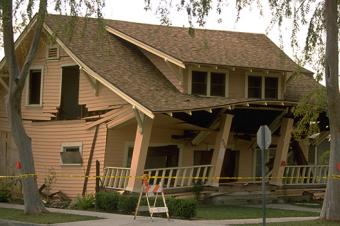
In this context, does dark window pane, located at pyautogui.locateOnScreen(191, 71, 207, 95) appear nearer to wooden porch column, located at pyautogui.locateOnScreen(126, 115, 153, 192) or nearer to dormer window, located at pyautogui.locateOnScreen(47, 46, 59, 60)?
wooden porch column, located at pyautogui.locateOnScreen(126, 115, 153, 192)

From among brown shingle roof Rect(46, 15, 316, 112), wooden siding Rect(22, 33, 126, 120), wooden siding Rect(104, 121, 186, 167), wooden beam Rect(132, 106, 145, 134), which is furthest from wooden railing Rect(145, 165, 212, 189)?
wooden siding Rect(22, 33, 126, 120)

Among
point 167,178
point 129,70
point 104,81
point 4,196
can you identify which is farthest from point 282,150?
point 4,196

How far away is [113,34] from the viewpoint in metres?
27.6

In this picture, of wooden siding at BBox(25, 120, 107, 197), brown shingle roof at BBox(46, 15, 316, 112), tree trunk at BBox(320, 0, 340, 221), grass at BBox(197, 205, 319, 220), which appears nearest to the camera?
tree trunk at BBox(320, 0, 340, 221)

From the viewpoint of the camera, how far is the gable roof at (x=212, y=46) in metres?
25.4

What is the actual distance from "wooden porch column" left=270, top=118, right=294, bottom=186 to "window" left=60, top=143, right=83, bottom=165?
7.63 meters

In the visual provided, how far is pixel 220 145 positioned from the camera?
23.9m

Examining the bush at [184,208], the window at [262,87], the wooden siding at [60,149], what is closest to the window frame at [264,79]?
the window at [262,87]

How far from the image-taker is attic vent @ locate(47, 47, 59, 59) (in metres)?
26.6

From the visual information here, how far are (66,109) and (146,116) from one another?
5430mm

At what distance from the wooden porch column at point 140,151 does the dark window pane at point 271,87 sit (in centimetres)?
621

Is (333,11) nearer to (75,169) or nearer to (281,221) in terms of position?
(281,221)

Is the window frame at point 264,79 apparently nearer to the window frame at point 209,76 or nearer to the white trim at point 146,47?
the window frame at point 209,76

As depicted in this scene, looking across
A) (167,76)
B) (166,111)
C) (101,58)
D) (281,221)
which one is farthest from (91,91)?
(281,221)
